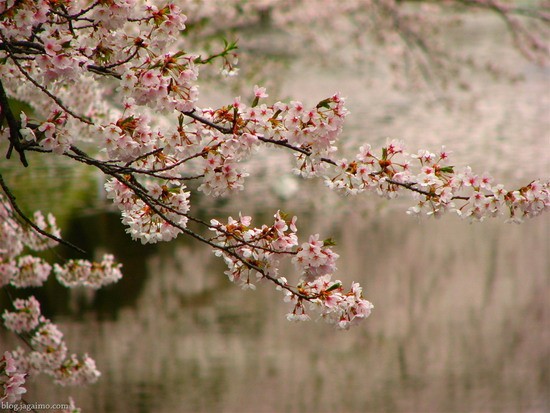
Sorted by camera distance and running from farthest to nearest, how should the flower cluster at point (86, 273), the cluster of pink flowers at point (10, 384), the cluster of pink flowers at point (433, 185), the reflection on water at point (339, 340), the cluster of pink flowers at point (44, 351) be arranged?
the reflection on water at point (339, 340) → the flower cluster at point (86, 273) → the cluster of pink flowers at point (44, 351) → the cluster of pink flowers at point (10, 384) → the cluster of pink flowers at point (433, 185)

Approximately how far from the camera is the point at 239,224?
2750mm

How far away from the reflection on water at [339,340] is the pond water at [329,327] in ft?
0.05

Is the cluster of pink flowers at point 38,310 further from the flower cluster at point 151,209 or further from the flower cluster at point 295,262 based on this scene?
the flower cluster at point 295,262

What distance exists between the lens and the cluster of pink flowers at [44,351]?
432cm

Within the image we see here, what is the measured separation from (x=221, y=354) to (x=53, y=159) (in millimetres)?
6029

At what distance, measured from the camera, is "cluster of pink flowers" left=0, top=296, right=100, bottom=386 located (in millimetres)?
4324

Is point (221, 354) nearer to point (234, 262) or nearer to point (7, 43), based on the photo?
point (234, 262)

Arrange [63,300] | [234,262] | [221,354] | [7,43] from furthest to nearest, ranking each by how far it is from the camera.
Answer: [63,300]
[221,354]
[234,262]
[7,43]

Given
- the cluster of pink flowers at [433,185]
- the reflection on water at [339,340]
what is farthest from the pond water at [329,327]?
the cluster of pink flowers at [433,185]

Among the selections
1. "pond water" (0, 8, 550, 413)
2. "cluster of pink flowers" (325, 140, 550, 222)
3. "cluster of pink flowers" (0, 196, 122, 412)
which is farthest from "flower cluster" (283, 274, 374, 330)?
"pond water" (0, 8, 550, 413)

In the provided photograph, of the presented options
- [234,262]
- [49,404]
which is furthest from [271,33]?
[234,262]

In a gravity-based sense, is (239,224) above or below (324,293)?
above

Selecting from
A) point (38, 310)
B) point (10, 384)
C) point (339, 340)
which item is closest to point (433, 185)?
point (10, 384)

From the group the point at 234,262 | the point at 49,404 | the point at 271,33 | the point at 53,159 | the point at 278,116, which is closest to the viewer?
the point at 278,116
